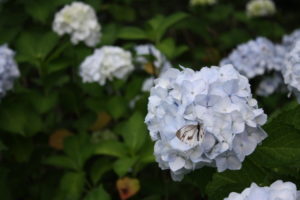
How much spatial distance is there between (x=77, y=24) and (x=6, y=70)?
0.59 m

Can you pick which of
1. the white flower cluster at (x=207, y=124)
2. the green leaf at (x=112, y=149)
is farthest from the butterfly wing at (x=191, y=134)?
the green leaf at (x=112, y=149)

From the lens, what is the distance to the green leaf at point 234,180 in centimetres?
133

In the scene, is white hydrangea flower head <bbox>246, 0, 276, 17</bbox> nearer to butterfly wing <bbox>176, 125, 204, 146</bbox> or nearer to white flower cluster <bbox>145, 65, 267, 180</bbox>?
white flower cluster <bbox>145, 65, 267, 180</bbox>

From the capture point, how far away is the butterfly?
1.23m

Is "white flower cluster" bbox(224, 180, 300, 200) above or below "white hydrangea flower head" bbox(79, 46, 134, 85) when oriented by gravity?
above

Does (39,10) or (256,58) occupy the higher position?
(39,10)

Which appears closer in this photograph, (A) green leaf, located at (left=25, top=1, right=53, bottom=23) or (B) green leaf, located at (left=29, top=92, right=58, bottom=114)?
(B) green leaf, located at (left=29, top=92, right=58, bottom=114)

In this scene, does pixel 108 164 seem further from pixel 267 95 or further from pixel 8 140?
pixel 267 95

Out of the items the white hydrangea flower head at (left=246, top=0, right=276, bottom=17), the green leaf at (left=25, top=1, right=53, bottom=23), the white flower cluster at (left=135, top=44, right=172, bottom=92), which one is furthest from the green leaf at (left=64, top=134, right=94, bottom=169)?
the white hydrangea flower head at (left=246, top=0, right=276, bottom=17)

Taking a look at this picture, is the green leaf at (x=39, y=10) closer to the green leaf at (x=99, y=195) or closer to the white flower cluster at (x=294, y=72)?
the green leaf at (x=99, y=195)

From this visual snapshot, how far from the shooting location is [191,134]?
124cm

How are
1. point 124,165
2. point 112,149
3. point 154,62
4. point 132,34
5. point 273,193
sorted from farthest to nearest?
point 154,62
point 132,34
point 112,149
point 124,165
point 273,193

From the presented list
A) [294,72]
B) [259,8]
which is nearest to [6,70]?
[294,72]

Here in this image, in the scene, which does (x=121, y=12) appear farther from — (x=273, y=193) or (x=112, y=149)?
(x=273, y=193)
